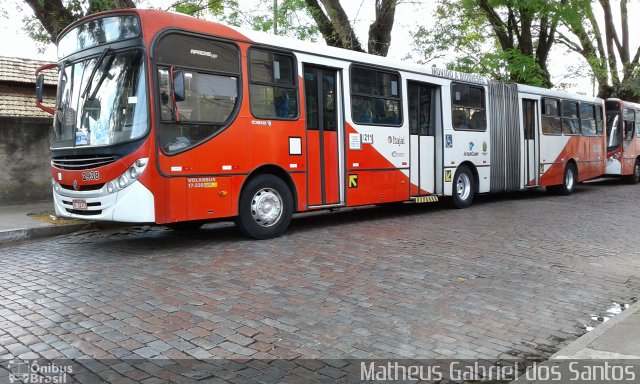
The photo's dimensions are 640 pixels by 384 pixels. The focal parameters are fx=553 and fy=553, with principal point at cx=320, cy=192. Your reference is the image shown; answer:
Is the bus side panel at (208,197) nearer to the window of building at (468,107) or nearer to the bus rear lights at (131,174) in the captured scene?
the bus rear lights at (131,174)

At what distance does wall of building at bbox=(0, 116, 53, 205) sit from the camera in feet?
42.1

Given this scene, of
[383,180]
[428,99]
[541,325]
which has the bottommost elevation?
[541,325]

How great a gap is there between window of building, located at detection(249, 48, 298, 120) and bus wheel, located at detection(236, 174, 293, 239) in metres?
1.07

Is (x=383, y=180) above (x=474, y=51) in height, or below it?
below

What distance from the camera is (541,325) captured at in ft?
16.2

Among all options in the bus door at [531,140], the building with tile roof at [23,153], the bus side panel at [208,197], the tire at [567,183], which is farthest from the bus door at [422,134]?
the building with tile roof at [23,153]

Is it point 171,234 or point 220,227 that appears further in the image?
point 220,227

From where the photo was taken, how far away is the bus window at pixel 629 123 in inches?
856

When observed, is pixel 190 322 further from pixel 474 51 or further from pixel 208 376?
pixel 474 51

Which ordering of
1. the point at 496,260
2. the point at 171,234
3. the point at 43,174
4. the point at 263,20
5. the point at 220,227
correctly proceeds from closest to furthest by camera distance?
the point at 496,260, the point at 171,234, the point at 220,227, the point at 43,174, the point at 263,20

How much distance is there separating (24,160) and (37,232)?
4.45m

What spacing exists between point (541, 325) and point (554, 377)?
141 cm

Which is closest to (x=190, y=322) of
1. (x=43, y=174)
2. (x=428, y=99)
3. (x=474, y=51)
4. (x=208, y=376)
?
(x=208, y=376)

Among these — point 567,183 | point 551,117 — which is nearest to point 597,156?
point 567,183
